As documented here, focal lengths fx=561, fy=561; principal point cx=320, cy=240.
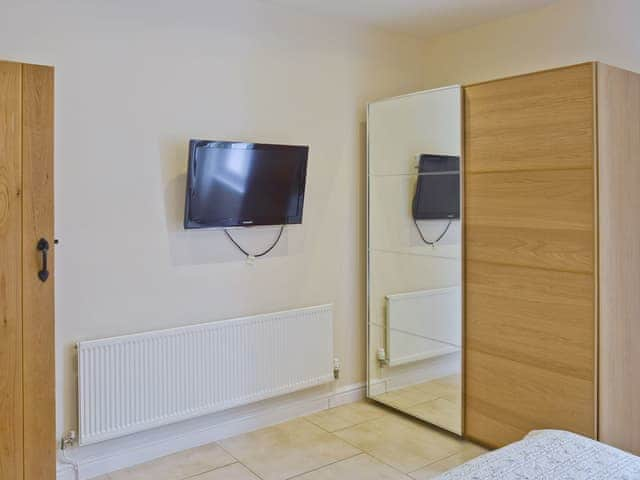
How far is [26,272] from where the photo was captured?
242cm

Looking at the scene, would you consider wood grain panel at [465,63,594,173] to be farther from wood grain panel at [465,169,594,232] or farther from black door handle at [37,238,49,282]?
Answer: black door handle at [37,238,49,282]

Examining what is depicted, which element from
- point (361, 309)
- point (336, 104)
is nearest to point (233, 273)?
point (361, 309)

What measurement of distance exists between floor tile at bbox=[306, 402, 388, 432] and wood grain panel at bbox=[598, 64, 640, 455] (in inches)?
55.9

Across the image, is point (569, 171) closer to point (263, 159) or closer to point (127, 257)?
point (263, 159)

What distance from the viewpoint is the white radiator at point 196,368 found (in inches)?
109

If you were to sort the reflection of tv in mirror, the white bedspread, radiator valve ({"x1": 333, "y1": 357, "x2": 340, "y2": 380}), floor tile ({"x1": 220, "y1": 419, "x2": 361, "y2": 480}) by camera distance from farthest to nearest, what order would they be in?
radiator valve ({"x1": 333, "y1": 357, "x2": 340, "y2": 380}), the reflection of tv in mirror, floor tile ({"x1": 220, "y1": 419, "x2": 361, "y2": 480}), the white bedspread

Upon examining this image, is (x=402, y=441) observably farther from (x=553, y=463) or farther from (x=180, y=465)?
(x=553, y=463)

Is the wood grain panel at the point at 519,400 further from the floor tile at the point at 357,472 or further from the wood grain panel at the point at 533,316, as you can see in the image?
the floor tile at the point at 357,472

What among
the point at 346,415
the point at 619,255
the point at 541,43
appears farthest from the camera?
the point at 346,415

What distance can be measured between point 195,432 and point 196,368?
0.38m

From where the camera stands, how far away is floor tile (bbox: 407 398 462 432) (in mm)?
3211

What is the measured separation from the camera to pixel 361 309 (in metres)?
3.86

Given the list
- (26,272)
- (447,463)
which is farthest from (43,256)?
(447,463)

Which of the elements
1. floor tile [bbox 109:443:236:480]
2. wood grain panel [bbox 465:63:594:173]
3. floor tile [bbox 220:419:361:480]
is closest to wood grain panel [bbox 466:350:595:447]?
floor tile [bbox 220:419:361:480]
